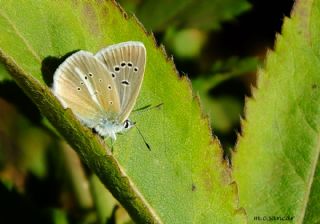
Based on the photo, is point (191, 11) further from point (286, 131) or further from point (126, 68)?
point (286, 131)

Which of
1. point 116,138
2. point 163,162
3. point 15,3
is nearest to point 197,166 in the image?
point 163,162

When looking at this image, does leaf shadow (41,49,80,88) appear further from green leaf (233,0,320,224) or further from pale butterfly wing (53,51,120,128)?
green leaf (233,0,320,224)

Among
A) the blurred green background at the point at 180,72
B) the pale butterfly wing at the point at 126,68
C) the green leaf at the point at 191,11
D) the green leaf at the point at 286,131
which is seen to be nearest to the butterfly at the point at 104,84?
the pale butterfly wing at the point at 126,68

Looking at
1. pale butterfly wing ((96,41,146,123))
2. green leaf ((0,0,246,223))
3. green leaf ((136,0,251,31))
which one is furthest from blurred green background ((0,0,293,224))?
green leaf ((0,0,246,223))

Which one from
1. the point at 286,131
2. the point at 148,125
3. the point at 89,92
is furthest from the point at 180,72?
the point at 148,125

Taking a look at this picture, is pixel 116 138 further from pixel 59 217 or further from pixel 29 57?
A: pixel 59 217

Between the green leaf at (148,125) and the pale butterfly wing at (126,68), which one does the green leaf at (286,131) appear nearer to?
the green leaf at (148,125)
